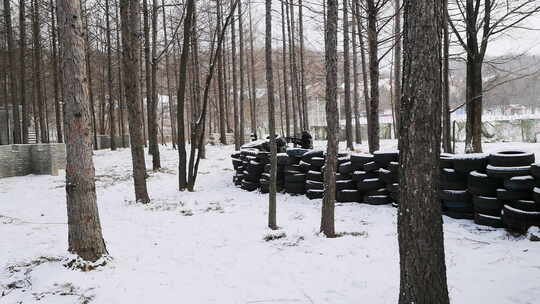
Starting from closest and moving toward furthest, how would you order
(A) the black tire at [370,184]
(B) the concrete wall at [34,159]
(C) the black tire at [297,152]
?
(A) the black tire at [370,184]
(C) the black tire at [297,152]
(B) the concrete wall at [34,159]

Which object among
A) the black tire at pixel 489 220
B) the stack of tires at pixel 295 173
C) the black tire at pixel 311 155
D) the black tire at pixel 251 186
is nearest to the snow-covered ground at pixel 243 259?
the black tire at pixel 489 220

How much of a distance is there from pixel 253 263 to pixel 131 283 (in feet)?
4.74

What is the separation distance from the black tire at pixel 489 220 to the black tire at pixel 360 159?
2.47m

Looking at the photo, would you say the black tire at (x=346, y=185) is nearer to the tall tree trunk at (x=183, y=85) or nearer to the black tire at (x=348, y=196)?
the black tire at (x=348, y=196)

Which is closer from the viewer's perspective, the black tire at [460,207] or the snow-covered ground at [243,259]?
the snow-covered ground at [243,259]

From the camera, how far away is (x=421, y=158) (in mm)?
2523

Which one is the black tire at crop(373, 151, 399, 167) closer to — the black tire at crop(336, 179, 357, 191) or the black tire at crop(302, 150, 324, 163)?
the black tire at crop(336, 179, 357, 191)

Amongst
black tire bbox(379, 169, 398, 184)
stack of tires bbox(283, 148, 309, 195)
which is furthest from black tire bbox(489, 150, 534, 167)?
stack of tires bbox(283, 148, 309, 195)

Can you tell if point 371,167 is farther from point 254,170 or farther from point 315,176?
point 254,170

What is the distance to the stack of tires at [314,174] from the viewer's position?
8469 millimetres

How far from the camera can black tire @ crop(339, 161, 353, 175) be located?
7.92 m

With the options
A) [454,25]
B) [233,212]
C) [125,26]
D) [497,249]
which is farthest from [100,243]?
[454,25]

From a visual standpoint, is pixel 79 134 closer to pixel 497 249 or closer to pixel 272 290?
pixel 272 290

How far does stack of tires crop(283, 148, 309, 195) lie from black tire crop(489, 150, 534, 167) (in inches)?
172
